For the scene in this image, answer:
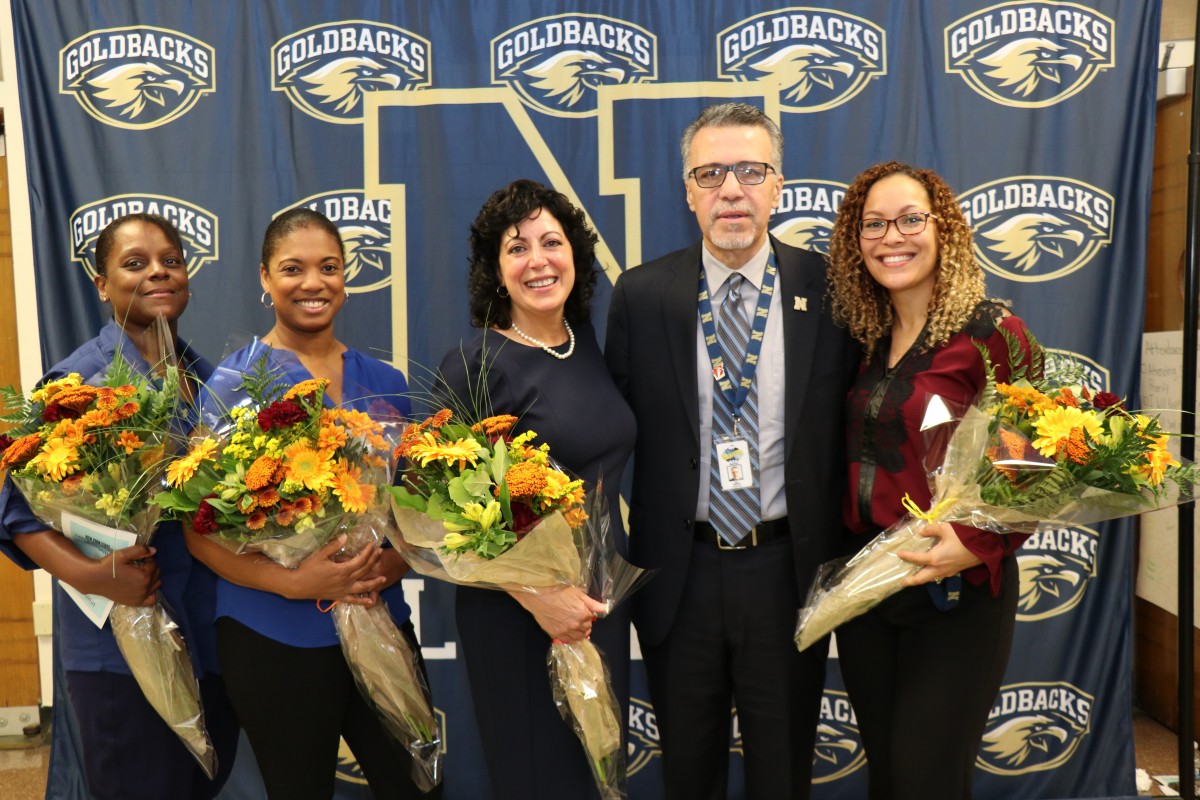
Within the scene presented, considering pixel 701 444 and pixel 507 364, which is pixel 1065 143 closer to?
pixel 701 444

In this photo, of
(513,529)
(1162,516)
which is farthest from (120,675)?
(1162,516)

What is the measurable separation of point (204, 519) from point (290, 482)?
0.65 ft

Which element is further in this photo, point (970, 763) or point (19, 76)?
point (19, 76)

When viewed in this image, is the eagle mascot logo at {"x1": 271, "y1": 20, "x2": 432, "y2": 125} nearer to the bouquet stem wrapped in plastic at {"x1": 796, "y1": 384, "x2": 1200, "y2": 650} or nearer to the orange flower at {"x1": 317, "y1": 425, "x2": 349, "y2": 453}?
the orange flower at {"x1": 317, "y1": 425, "x2": 349, "y2": 453}

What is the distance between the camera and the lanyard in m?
2.28

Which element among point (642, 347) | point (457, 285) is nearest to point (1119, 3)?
point (642, 347)

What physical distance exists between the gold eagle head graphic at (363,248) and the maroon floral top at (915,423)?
189 centimetres

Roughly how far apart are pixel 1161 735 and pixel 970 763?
2.19 metres

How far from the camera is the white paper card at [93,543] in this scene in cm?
203

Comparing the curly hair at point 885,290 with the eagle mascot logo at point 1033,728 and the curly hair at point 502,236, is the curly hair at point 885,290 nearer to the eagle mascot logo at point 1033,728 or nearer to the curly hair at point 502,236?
the curly hair at point 502,236

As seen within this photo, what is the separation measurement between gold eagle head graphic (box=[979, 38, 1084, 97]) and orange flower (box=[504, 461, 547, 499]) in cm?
249

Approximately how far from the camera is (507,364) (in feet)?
7.13

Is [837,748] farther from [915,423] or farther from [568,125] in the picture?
[568,125]

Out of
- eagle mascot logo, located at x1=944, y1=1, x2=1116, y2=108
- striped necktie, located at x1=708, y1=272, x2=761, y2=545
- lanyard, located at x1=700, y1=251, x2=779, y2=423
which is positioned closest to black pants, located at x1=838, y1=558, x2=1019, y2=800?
striped necktie, located at x1=708, y1=272, x2=761, y2=545
